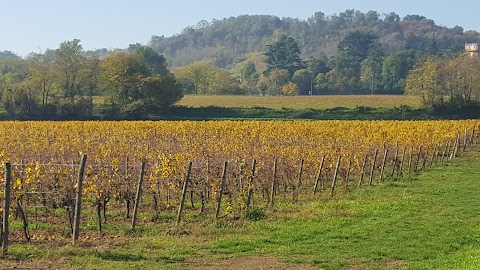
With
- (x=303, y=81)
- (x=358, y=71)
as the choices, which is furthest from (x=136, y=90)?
(x=358, y=71)

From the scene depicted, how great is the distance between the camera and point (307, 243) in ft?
50.3

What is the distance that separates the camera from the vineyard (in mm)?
17422

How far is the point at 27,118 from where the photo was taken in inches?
2908

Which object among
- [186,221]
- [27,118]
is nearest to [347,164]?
[186,221]

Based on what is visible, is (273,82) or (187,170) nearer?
(187,170)

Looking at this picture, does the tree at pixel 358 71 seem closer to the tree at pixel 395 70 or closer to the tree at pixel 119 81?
the tree at pixel 395 70

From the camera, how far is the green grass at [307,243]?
13.2 m

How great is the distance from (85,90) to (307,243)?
72056 mm

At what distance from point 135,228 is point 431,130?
30.6 meters

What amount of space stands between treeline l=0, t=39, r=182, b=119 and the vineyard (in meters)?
29.5

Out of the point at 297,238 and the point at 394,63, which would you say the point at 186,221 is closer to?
the point at 297,238

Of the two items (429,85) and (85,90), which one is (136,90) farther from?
(429,85)

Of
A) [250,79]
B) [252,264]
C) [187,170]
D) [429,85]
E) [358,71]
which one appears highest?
[358,71]

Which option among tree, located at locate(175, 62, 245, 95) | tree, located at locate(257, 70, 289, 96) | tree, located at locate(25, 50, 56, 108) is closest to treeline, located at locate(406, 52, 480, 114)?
tree, located at locate(25, 50, 56, 108)
